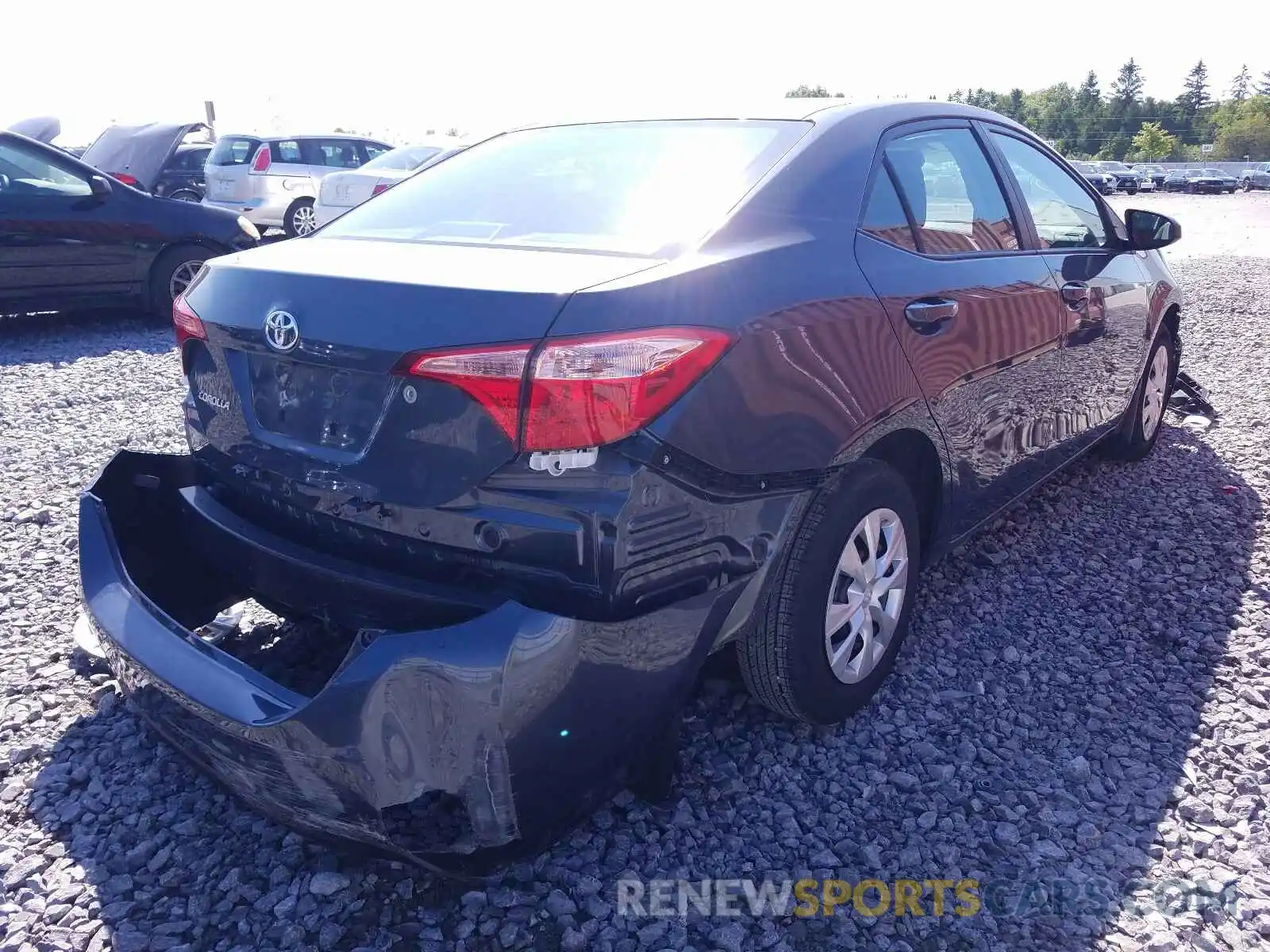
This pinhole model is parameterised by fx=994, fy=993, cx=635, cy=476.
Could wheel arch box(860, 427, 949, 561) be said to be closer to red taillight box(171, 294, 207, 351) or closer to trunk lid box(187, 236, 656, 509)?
trunk lid box(187, 236, 656, 509)

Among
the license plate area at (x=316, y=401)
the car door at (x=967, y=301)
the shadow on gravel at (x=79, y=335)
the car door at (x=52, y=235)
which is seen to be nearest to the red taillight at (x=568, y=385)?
the license plate area at (x=316, y=401)

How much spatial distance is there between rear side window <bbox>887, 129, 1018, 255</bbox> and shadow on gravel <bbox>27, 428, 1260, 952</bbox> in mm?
1255

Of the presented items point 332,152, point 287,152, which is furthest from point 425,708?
point 332,152

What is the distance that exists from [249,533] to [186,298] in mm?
636

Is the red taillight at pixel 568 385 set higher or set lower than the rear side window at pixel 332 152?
lower

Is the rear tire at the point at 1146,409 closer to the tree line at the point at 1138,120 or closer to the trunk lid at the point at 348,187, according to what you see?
the trunk lid at the point at 348,187

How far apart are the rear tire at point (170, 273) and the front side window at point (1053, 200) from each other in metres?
6.71

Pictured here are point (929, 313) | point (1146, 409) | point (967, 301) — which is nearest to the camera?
point (929, 313)

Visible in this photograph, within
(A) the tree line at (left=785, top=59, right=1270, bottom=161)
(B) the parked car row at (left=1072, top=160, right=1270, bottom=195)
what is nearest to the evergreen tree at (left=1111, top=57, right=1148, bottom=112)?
(A) the tree line at (left=785, top=59, right=1270, bottom=161)

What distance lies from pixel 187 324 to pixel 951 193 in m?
2.21

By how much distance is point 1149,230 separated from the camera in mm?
4051

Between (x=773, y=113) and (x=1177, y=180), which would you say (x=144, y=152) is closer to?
(x=773, y=113)

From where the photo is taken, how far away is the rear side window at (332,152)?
48.7ft

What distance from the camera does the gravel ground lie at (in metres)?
2.06
